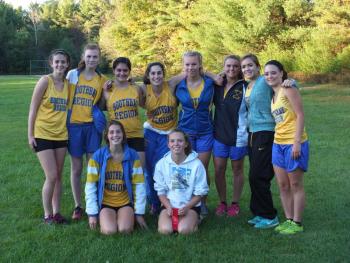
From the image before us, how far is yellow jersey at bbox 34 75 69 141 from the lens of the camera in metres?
5.09

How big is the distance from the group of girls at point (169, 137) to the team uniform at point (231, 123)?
11mm

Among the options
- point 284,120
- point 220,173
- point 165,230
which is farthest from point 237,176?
point 165,230

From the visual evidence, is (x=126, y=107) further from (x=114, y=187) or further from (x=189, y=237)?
(x=189, y=237)

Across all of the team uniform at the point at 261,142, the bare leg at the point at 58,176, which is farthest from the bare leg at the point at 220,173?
the bare leg at the point at 58,176

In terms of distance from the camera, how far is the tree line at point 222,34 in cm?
2698

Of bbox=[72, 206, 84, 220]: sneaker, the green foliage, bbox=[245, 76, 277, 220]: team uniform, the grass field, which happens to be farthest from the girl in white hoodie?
the green foliage

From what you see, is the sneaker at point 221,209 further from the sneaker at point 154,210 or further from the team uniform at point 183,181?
the sneaker at point 154,210

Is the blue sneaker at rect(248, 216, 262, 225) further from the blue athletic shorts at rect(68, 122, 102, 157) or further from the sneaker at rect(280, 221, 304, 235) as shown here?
the blue athletic shorts at rect(68, 122, 102, 157)

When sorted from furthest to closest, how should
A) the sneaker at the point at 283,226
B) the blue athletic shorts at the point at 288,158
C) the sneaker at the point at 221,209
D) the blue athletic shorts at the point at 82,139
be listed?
the sneaker at the point at 221,209 → the blue athletic shorts at the point at 82,139 → the sneaker at the point at 283,226 → the blue athletic shorts at the point at 288,158

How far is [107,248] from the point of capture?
14.7 feet

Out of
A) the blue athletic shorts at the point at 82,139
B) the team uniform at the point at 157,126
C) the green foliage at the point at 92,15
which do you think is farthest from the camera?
the green foliage at the point at 92,15

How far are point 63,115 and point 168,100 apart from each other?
3.95 feet

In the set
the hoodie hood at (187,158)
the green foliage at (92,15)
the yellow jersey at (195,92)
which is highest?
the green foliage at (92,15)

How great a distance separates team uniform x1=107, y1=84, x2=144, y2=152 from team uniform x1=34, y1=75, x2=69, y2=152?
546 millimetres
